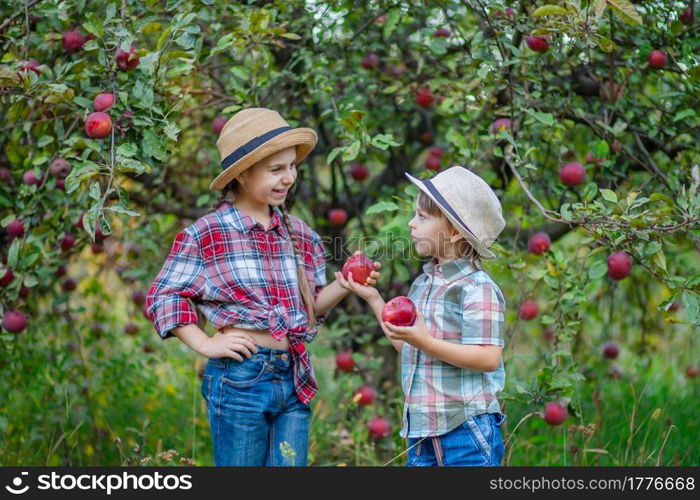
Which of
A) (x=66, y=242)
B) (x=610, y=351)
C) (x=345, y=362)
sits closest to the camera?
(x=66, y=242)

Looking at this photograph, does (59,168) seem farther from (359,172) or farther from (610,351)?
(610,351)

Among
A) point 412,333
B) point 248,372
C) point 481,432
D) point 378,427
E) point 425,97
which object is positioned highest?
point 425,97

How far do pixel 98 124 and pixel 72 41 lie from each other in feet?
2.01

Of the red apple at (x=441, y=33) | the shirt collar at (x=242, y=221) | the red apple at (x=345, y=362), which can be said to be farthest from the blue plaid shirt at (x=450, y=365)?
the red apple at (x=441, y=33)

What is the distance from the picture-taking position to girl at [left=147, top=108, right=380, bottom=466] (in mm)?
2154

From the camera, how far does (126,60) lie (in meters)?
2.34

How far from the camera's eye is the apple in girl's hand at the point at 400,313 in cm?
189

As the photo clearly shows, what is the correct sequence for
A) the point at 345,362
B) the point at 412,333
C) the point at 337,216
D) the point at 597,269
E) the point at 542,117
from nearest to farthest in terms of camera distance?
the point at 412,333
the point at 542,117
the point at 597,269
the point at 345,362
the point at 337,216

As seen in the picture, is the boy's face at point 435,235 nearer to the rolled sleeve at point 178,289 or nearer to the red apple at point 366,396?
the rolled sleeve at point 178,289

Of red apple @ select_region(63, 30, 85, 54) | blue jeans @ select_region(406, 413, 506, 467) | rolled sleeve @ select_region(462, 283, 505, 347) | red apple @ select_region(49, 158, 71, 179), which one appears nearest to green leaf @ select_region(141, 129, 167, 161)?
red apple @ select_region(49, 158, 71, 179)

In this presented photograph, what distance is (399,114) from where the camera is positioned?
11.8 feet

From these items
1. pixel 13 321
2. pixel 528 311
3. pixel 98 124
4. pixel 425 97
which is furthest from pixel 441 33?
pixel 13 321

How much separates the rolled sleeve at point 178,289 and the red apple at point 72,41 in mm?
919

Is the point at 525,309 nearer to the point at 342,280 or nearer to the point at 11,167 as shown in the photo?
the point at 342,280
